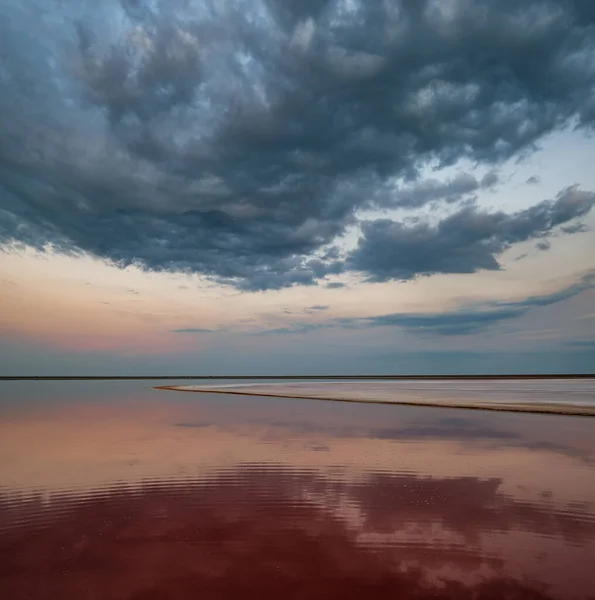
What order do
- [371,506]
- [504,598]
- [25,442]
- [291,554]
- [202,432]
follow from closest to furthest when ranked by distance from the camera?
1. [504,598]
2. [291,554]
3. [371,506]
4. [25,442]
5. [202,432]

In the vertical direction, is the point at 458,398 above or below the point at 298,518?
above

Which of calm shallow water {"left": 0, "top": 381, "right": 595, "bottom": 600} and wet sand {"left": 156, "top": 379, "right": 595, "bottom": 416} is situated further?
wet sand {"left": 156, "top": 379, "right": 595, "bottom": 416}

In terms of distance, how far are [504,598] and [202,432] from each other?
16.8 meters

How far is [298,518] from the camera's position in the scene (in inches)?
356

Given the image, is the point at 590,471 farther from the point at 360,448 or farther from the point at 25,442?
the point at 25,442

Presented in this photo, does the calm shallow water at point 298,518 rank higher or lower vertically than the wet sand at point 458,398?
lower

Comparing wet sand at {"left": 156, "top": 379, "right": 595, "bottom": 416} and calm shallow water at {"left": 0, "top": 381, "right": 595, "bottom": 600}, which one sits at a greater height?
wet sand at {"left": 156, "top": 379, "right": 595, "bottom": 416}

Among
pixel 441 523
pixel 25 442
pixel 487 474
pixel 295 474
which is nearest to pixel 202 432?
pixel 25 442

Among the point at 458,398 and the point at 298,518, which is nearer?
the point at 298,518

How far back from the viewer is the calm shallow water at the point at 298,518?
21.0 ft

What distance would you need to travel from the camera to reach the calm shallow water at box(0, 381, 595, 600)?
639 cm

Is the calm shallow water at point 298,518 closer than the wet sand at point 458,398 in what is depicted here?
Yes

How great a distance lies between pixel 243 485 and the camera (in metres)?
11.5

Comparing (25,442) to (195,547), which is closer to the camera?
(195,547)
